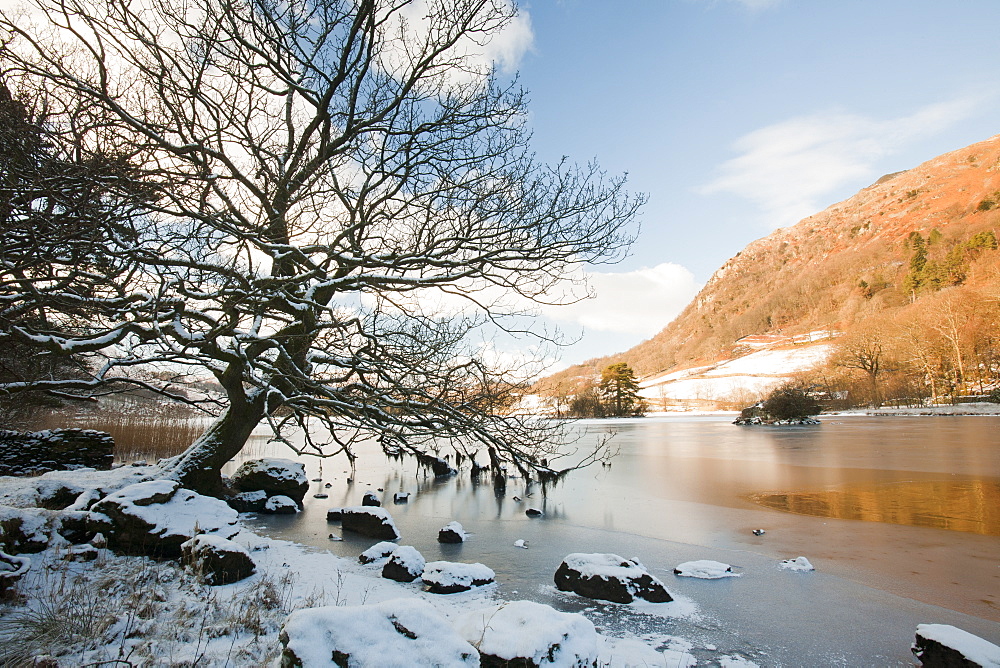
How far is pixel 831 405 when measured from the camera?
159 ft

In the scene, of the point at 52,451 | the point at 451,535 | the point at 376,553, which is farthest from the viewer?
the point at 52,451

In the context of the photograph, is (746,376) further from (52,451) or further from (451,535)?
(52,451)

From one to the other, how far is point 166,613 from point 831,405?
2236 inches

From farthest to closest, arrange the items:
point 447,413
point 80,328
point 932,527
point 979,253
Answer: point 979,253 < point 447,413 < point 932,527 < point 80,328

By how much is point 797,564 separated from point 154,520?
7.07 m

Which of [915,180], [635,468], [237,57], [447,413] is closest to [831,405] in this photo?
[635,468]

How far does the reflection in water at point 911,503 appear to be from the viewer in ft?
25.4

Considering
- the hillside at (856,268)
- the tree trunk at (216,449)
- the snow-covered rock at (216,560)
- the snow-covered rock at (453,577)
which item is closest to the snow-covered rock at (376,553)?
the snow-covered rock at (453,577)

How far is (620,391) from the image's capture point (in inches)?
A: 2500

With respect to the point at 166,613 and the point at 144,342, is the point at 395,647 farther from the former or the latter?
the point at 144,342

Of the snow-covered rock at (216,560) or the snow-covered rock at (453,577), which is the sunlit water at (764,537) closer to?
the snow-covered rock at (453,577)

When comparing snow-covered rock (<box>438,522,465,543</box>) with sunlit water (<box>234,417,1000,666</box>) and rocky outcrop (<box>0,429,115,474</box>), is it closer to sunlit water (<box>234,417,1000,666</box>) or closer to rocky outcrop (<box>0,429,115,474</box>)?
sunlit water (<box>234,417,1000,666</box>)

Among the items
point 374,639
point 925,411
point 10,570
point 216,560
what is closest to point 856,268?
point 925,411

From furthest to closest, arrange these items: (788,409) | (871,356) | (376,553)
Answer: (871,356) < (788,409) < (376,553)
